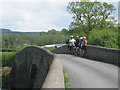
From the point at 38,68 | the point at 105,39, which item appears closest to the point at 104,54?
the point at 38,68

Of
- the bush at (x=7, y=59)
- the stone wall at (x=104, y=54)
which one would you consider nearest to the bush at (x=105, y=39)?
the stone wall at (x=104, y=54)

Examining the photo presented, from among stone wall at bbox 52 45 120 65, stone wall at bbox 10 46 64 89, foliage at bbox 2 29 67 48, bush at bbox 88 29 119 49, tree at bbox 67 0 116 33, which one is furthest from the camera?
foliage at bbox 2 29 67 48

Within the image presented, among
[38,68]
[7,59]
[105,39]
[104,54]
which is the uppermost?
[105,39]

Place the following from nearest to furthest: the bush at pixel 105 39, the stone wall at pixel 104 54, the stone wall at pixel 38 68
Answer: the stone wall at pixel 38 68 → the stone wall at pixel 104 54 → the bush at pixel 105 39

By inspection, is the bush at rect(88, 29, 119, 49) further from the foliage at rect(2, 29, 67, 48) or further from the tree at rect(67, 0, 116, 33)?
the foliage at rect(2, 29, 67, 48)

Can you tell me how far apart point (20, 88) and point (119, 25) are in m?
24.4

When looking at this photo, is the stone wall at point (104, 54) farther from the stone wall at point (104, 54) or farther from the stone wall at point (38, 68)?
the stone wall at point (38, 68)

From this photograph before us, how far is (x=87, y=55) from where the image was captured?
15.5m

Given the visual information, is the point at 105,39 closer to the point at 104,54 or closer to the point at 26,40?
the point at 104,54

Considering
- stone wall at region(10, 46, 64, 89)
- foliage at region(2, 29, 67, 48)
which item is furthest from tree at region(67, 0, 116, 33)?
foliage at region(2, 29, 67, 48)

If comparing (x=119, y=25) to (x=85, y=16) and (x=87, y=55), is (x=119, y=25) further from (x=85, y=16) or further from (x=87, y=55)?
(x=87, y=55)

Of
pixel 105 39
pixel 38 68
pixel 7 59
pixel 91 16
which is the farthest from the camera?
pixel 7 59

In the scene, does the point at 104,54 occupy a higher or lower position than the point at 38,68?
higher

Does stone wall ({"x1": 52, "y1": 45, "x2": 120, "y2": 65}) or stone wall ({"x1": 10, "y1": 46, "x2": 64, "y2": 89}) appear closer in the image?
stone wall ({"x1": 10, "y1": 46, "x2": 64, "y2": 89})
